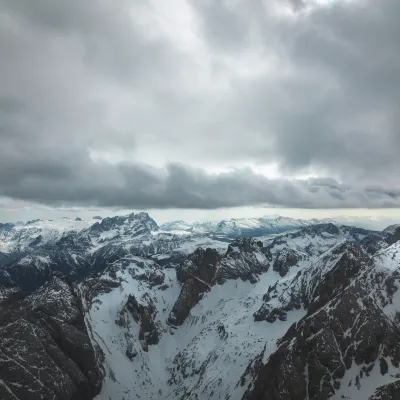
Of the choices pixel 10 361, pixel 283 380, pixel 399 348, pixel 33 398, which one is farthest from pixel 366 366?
pixel 10 361

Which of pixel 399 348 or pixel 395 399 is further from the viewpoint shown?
pixel 399 348

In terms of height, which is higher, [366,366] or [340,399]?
[366,366]

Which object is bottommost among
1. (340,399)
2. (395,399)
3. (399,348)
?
(340,399)

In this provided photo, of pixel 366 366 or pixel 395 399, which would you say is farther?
pixel 366 366

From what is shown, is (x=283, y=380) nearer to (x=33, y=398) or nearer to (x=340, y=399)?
(x=340, y=399)

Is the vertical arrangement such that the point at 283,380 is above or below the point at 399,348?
below

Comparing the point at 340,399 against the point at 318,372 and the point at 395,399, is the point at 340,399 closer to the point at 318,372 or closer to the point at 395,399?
the point at 318,372

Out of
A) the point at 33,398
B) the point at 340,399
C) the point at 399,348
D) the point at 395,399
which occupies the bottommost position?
the point at 33,398

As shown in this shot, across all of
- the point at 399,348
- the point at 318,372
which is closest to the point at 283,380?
the point at 318,372
